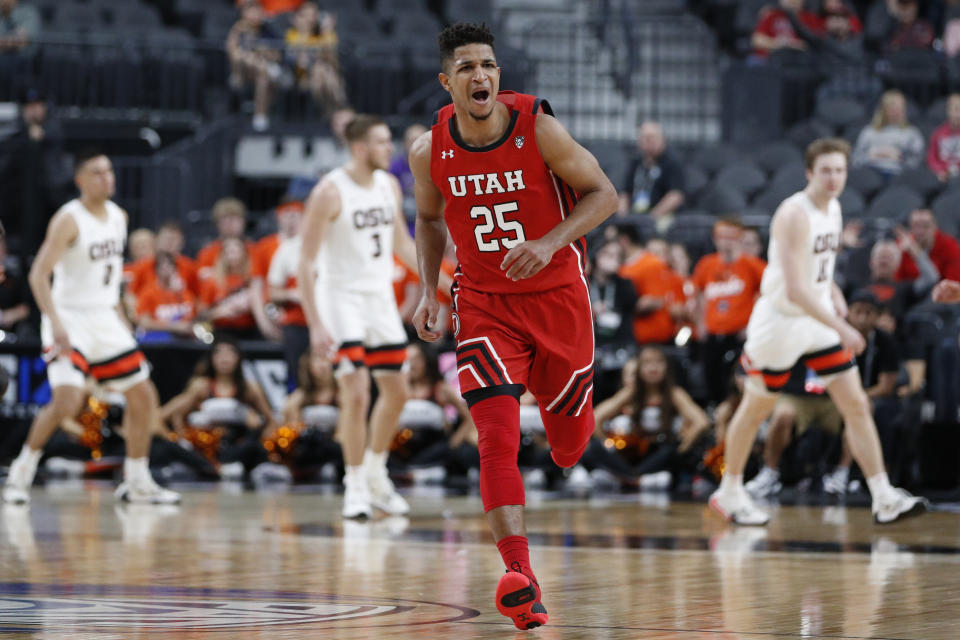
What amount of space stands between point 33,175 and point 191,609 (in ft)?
35.9

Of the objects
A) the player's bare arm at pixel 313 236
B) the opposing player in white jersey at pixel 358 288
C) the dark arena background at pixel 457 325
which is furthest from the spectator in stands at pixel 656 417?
the player's bare arm at pixel 313 236

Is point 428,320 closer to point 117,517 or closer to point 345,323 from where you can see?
point 345,323

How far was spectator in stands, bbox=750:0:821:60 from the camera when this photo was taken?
1688 cm

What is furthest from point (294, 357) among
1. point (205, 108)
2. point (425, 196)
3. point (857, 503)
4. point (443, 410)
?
point (425, 196)

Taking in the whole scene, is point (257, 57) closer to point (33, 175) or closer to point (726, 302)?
point (33, 175)

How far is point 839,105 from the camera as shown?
16344 mm

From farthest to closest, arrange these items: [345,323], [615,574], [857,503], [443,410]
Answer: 1. [443,410]
2. [857,503]
3. [345,323]
4. [615,574]

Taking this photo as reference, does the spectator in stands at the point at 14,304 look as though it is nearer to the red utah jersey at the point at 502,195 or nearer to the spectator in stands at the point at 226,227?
the spectator in stands at the point at 226,227

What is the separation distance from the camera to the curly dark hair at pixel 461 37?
5188 mm

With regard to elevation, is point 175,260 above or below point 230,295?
above

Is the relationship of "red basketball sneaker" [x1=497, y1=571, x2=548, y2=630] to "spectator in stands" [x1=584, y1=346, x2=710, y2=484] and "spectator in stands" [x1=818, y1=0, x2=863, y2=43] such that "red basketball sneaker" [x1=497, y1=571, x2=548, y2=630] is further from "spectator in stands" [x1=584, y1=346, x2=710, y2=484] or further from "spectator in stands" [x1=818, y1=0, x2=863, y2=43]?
"spectator in stands" [x1=818, y1=0, x2=863, y2=43]

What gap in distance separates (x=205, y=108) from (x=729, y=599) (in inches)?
536

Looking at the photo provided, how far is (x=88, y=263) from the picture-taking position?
991cm

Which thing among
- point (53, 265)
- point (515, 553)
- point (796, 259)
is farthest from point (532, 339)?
point (53, 265)
